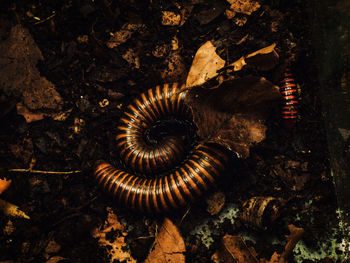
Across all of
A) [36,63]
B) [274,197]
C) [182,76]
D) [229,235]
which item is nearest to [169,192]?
[229,235]

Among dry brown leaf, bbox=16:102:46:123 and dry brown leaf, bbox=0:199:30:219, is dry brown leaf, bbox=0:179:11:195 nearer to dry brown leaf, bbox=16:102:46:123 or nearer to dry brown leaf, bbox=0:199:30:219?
dry brown leaf, bbox=0:199:30:219

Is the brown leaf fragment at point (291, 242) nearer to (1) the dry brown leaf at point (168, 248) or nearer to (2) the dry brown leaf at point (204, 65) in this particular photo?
(1) the dry brown leaf at point (168, 248)

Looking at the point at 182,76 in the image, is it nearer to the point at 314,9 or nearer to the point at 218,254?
the point at 314,9

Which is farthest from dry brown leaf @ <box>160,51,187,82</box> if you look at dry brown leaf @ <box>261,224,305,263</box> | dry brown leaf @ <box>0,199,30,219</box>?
dry brown leaf @ <box>0,199,30,219</box>

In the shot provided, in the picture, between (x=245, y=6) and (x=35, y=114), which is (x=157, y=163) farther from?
(x=245, y=6)

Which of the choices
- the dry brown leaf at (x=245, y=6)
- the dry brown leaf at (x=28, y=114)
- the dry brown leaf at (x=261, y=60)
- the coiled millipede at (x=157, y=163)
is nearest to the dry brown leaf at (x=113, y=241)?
the coiled millipede at (x=157, y=163)

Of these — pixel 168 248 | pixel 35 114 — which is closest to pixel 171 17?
pixel 35 114

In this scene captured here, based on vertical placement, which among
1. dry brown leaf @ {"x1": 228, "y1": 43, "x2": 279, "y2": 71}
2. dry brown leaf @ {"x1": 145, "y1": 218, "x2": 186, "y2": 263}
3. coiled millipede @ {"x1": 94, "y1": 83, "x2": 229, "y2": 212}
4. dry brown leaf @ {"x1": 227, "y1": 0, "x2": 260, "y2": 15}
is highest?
dry brown leaf @ {"x1": 227, "y1": 0, "x2": 260, "y2": 15}
